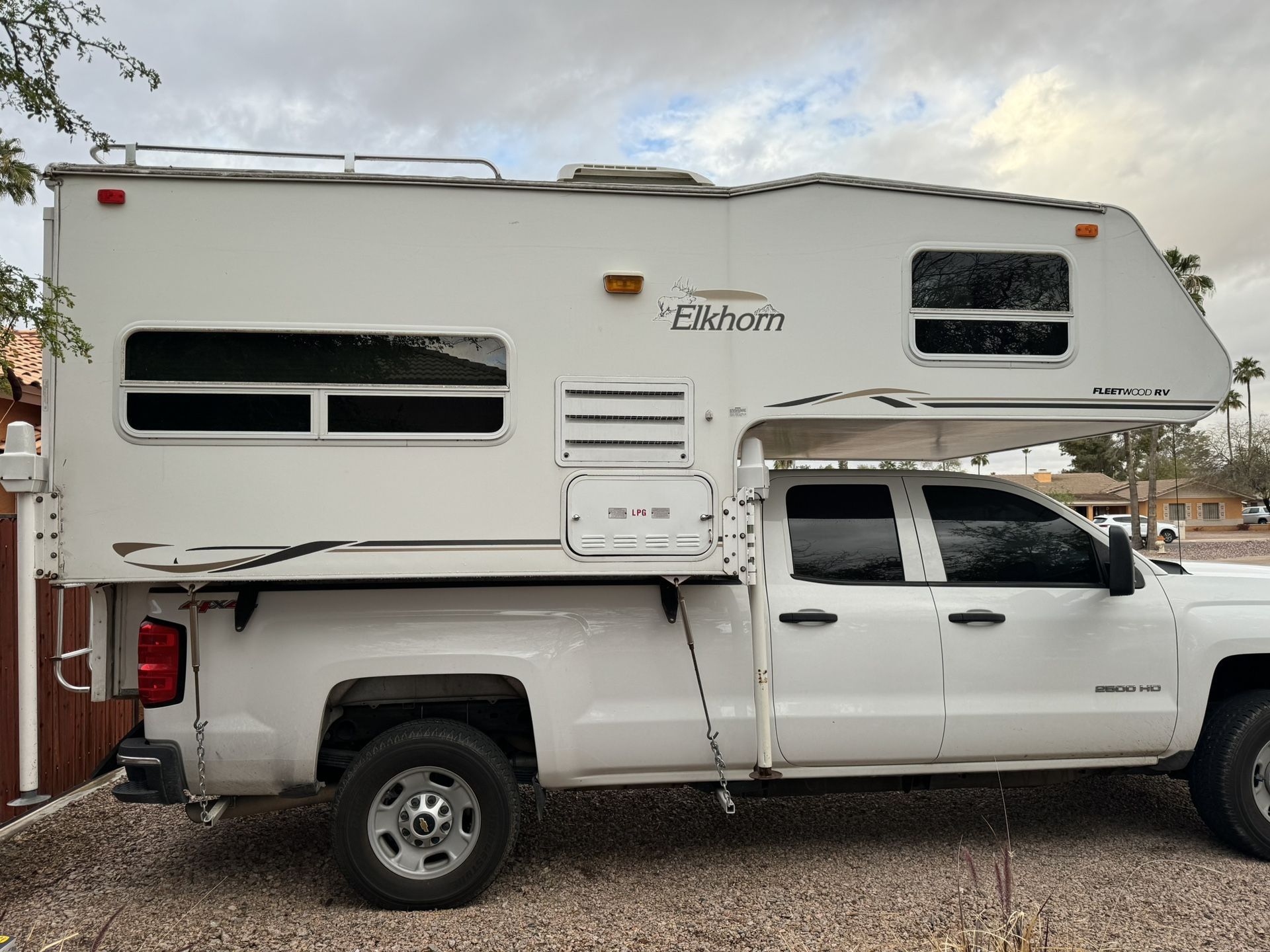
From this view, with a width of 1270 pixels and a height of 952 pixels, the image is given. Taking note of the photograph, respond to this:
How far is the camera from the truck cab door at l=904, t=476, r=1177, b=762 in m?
4.34

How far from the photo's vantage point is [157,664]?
12.7 feet

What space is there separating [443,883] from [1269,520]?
209ft

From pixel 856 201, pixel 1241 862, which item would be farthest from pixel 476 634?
pixel 1241 862

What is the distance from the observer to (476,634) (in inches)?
161

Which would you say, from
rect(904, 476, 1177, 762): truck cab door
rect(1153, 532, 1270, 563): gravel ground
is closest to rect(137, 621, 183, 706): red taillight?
rect(904, 476, 1177, 762): truck cab door

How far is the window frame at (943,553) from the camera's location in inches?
177

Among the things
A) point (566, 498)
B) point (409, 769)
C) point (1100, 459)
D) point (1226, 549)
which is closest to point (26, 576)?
point (409, 769)

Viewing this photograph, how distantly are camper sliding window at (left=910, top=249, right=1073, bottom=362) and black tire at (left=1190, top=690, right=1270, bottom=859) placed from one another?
2062mm

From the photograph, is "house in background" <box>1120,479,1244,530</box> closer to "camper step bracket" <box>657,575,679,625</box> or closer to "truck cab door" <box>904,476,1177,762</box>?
"truck cab door" <box>904,476,1177,762</box>

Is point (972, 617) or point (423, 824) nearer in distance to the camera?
point (423, 824)

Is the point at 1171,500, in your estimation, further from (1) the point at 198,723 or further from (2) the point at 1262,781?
(1) the point at 198,723

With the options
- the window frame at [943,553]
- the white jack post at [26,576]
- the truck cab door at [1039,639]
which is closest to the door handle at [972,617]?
the truck cab door at [1039,639]

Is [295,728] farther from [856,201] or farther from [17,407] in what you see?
[17,407]

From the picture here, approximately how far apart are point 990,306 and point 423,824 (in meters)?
3.48
